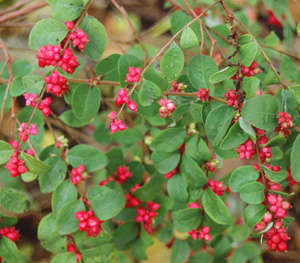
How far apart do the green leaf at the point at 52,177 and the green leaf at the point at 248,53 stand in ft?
2.16

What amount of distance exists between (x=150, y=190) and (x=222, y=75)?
1.78 ft

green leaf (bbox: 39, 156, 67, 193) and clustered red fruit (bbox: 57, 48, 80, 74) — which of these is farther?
green leaf (bbox: 39, 156, 67, 193)

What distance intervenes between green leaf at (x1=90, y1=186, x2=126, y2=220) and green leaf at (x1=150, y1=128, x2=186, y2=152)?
21 centimetres

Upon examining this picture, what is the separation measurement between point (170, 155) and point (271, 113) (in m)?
0.37

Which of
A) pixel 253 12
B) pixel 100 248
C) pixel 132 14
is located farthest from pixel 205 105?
pixel 253 12

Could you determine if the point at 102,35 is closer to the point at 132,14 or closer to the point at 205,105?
the point at 205,105

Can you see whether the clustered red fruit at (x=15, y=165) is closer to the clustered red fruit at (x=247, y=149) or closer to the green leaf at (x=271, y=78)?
the clustered red fruit at (x=247, y=149)

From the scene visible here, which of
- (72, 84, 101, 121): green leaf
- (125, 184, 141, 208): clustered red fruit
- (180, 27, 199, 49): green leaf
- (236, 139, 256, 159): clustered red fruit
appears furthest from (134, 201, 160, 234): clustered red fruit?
(180, 27, 199, 49): green leaf

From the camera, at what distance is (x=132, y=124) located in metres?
1.89

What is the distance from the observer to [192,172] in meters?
1.12

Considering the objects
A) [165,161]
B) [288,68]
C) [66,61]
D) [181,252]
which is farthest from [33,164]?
[288,68]

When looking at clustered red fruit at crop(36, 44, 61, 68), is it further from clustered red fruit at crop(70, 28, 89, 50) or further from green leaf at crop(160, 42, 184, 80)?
green leaf at crop(160, 42, 184, 80)

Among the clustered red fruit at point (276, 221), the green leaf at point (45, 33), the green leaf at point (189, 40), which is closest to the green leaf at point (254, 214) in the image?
the clustered red fruit at point (276, 221)

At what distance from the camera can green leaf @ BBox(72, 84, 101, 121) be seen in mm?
1201
